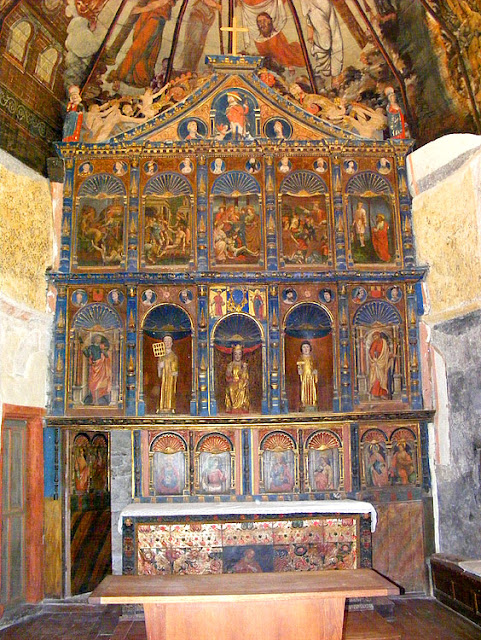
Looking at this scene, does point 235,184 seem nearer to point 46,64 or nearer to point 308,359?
point 308,359

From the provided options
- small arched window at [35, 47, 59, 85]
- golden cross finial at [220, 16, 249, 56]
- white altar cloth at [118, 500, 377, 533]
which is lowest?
white altar cloth at [118, 500, 377, 533]

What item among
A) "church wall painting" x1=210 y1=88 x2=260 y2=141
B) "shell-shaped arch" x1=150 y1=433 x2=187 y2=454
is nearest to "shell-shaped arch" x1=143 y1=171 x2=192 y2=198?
"church wall painting" x1=210 y1=88 x2=260 y2=141

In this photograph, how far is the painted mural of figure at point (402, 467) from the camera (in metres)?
12.1

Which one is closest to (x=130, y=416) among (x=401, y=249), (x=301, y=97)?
(x=401, y=249)

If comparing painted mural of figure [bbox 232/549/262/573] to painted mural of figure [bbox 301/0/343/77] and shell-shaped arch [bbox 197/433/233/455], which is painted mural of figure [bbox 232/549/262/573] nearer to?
shell-shaped arch [bbox 197/433/233/455]

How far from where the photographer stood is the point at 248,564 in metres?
11.0

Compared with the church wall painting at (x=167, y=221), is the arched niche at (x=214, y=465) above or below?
below

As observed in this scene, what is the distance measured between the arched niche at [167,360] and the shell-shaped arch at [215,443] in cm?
59

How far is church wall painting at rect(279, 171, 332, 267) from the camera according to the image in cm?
1260

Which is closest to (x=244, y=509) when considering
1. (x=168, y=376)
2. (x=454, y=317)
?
(x=168, y=376)

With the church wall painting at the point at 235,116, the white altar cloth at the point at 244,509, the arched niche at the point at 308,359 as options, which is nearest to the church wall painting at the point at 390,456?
the white altar cloth at the point at 244,509

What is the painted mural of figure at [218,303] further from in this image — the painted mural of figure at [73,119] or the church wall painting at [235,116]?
the painted mural of figure at [73,119]

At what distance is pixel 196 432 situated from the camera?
12.0 m

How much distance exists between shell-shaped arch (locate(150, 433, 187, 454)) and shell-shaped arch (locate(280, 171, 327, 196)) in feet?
15.5
